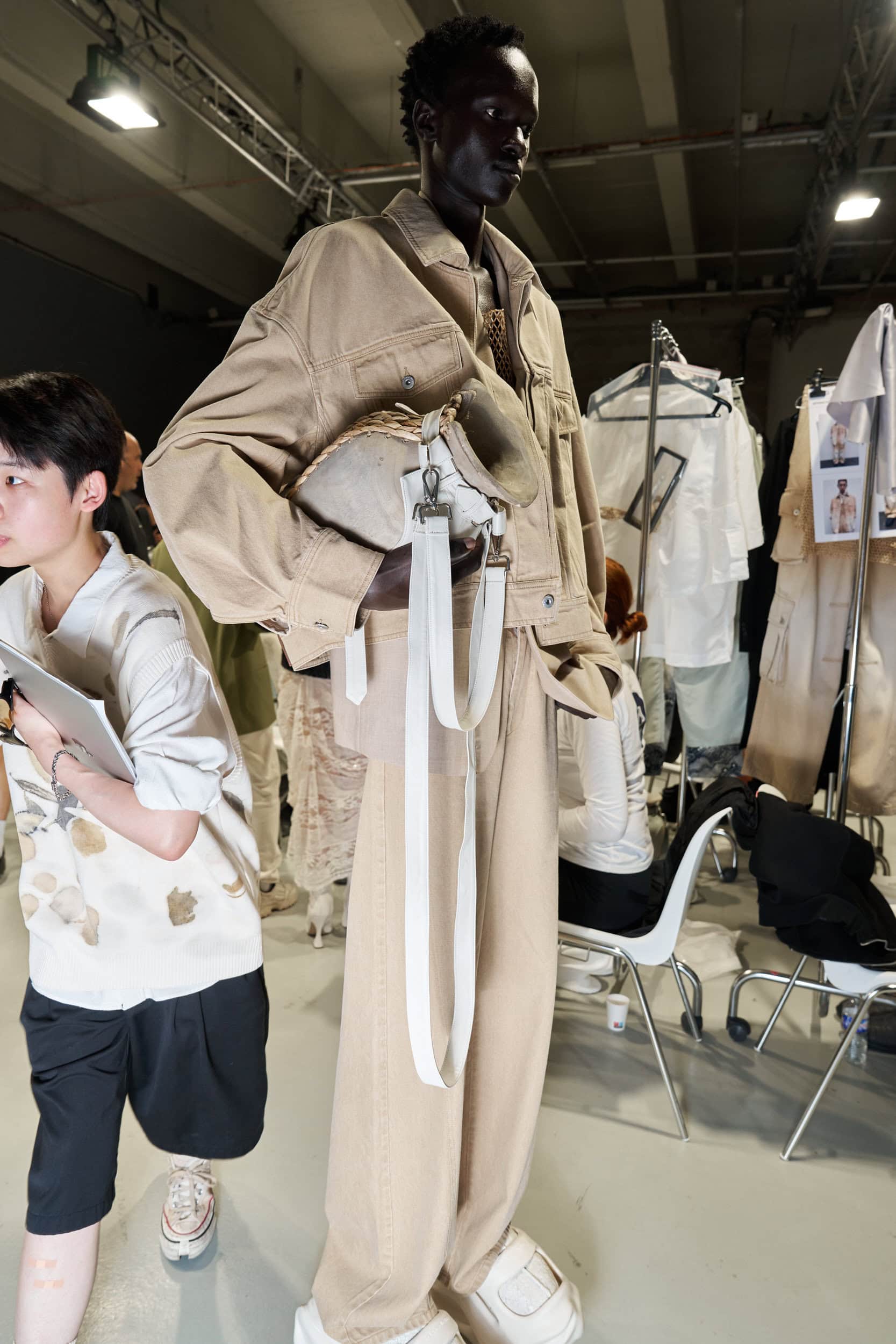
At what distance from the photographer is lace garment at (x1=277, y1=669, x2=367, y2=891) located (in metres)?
2.80

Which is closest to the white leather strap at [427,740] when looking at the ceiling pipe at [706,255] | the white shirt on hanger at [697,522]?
the white shirt on hanger at [697,522]

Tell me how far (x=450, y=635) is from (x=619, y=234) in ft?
32.4

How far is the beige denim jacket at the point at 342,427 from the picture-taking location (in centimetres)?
101

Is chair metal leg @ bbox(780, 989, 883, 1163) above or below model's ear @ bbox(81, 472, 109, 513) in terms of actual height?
below

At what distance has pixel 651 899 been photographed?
95.8 inches

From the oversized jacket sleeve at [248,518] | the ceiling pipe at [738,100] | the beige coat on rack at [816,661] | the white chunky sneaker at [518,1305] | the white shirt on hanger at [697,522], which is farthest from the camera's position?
the ceiling pipe at [738,100]

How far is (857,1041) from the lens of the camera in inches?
99.4

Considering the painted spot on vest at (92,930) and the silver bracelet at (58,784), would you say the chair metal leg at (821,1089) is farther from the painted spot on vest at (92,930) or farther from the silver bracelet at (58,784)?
the silver bracelet at (58,784)

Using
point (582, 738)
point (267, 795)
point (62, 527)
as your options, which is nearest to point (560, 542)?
point (62, 527)

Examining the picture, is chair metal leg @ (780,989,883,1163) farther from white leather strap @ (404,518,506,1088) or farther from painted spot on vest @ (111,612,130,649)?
painted spot on vest @ (111,612,130,649)

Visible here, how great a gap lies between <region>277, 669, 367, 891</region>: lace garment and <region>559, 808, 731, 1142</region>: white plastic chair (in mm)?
849

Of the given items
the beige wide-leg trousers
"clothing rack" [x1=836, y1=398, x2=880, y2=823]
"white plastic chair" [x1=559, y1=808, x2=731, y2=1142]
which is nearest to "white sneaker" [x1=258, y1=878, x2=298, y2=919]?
"white plastic chair" [x1=559, y1=808, x2=731, y2=1142]

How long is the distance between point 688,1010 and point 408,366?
201cm

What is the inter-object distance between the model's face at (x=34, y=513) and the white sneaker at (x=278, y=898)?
2.27 metres
